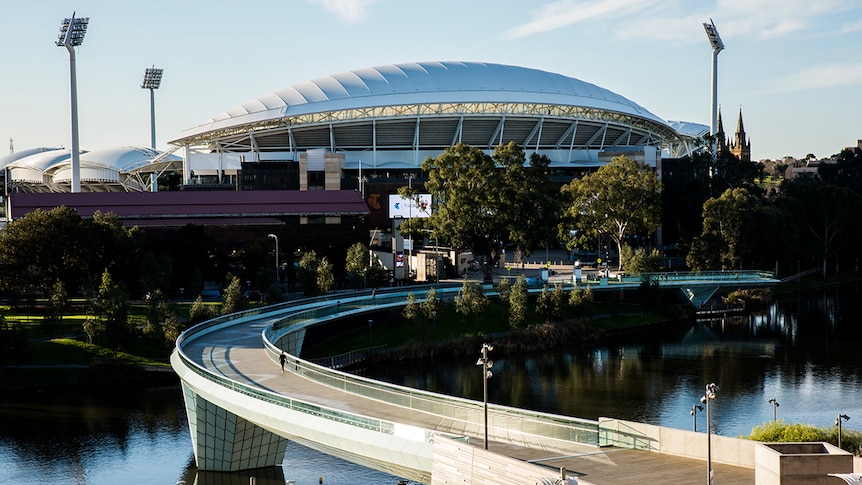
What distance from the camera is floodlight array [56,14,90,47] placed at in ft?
488

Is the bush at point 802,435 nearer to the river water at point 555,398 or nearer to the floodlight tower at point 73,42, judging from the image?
the river water at point 555,398

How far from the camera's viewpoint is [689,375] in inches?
2928

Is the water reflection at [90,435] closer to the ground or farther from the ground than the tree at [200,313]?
closer to the ground

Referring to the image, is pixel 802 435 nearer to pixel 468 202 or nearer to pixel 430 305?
pixel 430 305

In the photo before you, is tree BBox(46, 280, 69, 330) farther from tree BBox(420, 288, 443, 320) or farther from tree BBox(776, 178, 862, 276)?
tree BBox(776, 178, 862, 276)

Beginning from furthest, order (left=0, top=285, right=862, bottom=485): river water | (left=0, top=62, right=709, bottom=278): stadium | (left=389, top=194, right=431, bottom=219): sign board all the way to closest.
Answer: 1. (left=0, top=62, right=709, bottom=278): stadium
2. (left=389, top=194, right=431, bottom=219): sign board
3. (left=0, top=285, right=862, bottom=485): river water

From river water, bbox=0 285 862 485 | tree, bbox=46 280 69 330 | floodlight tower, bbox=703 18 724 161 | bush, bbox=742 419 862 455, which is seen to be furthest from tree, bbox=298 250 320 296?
floodlight tower, bbox=703 18 724 161

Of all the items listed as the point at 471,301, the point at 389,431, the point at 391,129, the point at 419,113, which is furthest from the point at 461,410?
the point at 391,129

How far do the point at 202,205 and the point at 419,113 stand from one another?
4118 centimetres

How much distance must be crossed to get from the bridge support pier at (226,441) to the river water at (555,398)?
34.2 inches

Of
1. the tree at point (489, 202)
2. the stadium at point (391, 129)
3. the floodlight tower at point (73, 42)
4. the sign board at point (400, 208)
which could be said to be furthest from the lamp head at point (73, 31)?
the tree at point (489, 202)

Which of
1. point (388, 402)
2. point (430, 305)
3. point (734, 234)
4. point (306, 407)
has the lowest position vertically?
point (388, 402)

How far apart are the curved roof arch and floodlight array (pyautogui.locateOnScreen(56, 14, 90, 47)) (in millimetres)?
22263

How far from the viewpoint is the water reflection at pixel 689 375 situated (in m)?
62.2
